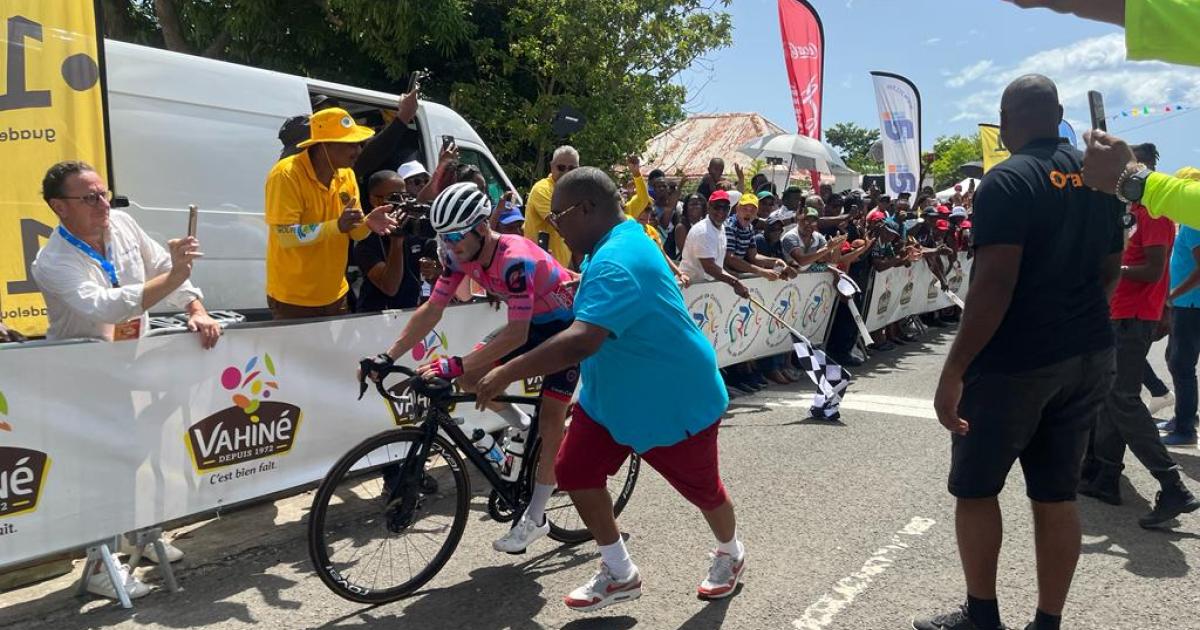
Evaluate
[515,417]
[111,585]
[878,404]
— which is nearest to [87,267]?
[111,585]

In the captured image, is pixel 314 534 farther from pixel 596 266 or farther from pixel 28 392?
pixel 596 266

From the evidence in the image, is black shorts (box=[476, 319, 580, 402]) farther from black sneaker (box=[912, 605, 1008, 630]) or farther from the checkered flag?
the checkered flag

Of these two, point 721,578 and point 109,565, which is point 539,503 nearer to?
point 721,578

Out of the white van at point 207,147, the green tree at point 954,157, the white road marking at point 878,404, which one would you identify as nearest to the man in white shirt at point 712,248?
the white road marking at point 878,404

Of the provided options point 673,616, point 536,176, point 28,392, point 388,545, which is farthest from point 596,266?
point 536,176

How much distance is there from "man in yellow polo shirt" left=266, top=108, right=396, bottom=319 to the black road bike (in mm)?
1281

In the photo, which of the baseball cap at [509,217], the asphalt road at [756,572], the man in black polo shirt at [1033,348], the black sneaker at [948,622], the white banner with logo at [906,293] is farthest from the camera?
the white banner with logo at [906,293]

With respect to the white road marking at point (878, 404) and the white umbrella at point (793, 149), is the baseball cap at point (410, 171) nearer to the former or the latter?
the white road marking at point (878, 404)

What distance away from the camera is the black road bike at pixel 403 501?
3.73m

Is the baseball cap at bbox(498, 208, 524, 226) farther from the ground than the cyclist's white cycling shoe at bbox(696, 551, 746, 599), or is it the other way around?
the baseball cap at bbox(498, 208, 524, 226)

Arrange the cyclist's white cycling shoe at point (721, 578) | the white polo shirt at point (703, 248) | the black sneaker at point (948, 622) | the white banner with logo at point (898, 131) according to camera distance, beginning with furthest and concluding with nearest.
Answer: the white banner with logo at point (898, 131) < the white polo shirt at point (703, 248) < the cyclist's white cycling shoe at point (721, 578) < the black sneaker at point (948, 622)

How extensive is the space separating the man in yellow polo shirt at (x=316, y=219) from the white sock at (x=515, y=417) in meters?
1.18

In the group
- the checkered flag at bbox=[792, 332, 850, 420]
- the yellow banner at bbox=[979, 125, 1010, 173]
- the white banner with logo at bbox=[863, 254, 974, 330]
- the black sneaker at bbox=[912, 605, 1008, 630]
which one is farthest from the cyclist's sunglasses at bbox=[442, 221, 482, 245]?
the yellow banner at bbox=[979, 125, 1010, 173]

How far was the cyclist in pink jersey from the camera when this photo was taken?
3.81 meters
